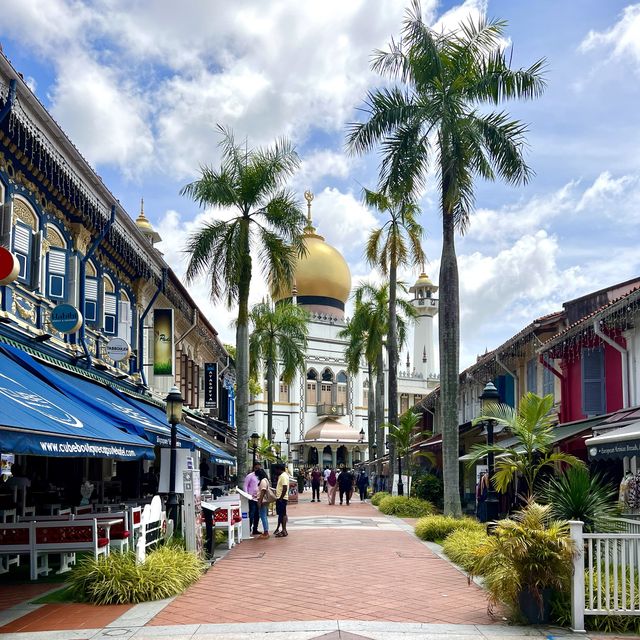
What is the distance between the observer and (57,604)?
10141mm

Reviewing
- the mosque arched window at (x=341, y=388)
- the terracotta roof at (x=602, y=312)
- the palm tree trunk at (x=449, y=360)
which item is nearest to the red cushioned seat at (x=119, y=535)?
the palm tree trunk at (x=449, y=360)

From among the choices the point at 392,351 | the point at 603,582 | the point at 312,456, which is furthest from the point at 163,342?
the point at 312,456

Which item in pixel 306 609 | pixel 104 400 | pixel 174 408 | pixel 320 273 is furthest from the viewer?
pixel 320 273

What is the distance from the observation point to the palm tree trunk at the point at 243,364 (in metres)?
23.9

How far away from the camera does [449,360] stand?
64.4 ft

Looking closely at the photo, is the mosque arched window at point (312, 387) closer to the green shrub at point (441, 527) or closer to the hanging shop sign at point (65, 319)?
the green shrub at point (441, 527)

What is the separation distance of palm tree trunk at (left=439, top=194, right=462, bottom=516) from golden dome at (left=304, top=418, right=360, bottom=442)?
4863 centimetres

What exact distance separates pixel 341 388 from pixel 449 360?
53326 mm

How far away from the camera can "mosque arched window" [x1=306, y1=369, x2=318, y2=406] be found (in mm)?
71562

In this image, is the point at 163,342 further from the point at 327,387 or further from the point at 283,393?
the point at 327,387

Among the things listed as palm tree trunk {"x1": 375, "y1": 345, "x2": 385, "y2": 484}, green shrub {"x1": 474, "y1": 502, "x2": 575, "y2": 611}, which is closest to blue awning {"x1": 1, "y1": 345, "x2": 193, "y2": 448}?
green shrub {"x1": 474, "y1": 502, "x2": 575, "y2": 611}

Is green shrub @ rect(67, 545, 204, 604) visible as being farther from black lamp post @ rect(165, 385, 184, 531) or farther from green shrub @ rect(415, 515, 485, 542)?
green shrub @ rect(415, 515, 485, 542)

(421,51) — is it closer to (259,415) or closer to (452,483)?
(452,483)

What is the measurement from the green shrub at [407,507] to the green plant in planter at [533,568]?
16.1 meters
